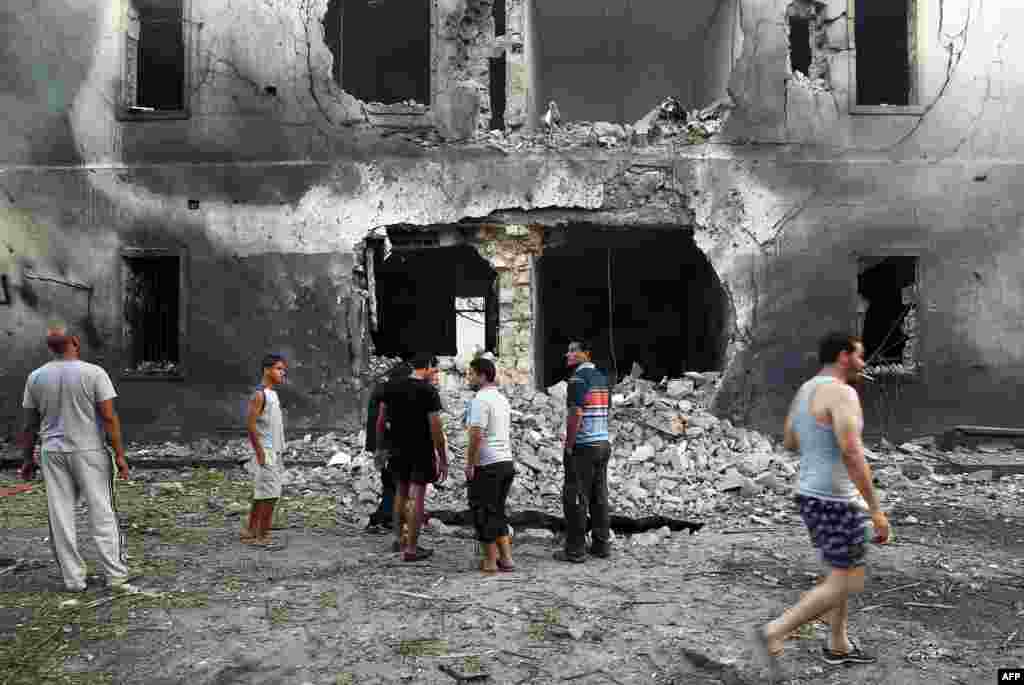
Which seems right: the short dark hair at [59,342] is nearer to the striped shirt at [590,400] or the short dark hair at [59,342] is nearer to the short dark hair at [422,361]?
the short dark hair at [422,361]

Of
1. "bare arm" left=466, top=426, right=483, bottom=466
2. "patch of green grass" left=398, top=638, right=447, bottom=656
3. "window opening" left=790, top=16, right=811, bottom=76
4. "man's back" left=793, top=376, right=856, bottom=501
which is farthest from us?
"window opening" left=790, top=16, right=811, bottom=76

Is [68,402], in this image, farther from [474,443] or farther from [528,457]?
[528,457]

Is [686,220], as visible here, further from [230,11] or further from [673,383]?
[230,11]

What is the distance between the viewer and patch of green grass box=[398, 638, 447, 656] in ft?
14.0

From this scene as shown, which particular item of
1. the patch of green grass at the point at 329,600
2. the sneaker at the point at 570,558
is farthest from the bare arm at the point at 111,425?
the sneaker at the point at 570,558

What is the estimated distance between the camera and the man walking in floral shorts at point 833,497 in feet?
12.3

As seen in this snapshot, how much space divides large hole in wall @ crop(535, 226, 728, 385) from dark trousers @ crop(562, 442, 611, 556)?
9.88m

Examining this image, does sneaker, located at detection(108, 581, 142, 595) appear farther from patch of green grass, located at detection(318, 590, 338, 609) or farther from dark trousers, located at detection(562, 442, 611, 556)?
dark trousers, located at detection(562, 442, 611, 556)

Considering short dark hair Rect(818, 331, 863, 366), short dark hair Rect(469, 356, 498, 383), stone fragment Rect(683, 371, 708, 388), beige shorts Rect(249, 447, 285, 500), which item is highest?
short dark hair Rect(818, 331, 863, 366)

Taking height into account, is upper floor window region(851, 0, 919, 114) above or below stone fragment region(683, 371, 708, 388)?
above

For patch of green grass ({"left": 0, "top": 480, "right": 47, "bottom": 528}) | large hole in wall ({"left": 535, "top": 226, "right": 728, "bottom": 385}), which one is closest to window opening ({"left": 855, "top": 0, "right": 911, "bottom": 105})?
large hole in wall ({"left": 535, "top": 226, "right": 728, "bottom": 385})

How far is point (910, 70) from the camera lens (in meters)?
11.1

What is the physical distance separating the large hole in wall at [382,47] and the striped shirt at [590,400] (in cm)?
1077

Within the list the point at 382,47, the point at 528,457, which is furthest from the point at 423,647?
the point at 382,47
